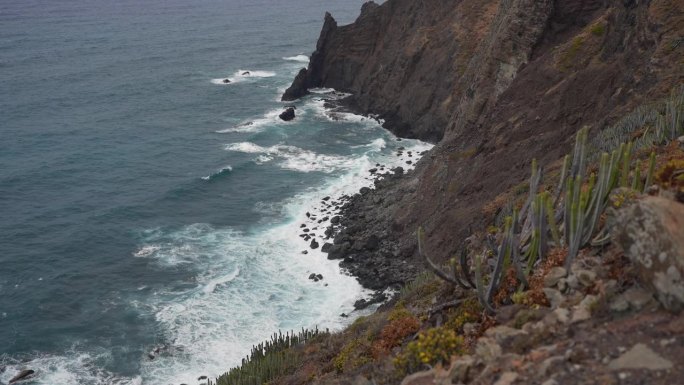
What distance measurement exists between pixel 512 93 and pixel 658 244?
109ft

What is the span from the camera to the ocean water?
116 feet

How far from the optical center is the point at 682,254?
27.2 feet

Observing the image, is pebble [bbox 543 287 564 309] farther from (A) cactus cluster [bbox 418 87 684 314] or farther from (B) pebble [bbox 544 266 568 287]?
(A) cactus cluster [bbox 418 87 684 314]

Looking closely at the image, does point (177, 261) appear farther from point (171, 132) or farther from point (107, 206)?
point (171, 132)

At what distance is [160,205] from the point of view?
5397cm

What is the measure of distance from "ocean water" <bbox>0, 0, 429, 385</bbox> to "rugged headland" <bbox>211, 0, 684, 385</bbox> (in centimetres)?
592

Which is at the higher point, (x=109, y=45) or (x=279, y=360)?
(x=109, y=45)

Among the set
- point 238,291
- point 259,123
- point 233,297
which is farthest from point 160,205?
point 259,123

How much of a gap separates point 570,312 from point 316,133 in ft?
211

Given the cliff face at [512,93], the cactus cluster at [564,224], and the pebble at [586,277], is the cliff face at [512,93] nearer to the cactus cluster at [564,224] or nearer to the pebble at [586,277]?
the cactus cluster at [564,224]

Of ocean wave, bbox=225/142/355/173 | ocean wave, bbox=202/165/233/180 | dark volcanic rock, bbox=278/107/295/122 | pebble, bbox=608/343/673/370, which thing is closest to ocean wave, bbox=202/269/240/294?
ocean wave, bbox=202/165/233/180

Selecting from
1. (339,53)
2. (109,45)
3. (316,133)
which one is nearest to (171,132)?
(316,133)

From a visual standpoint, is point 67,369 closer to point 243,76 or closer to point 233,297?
point 233,297

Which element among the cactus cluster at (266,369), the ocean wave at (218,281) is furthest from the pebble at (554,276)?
the ocean wave at (218,281)
